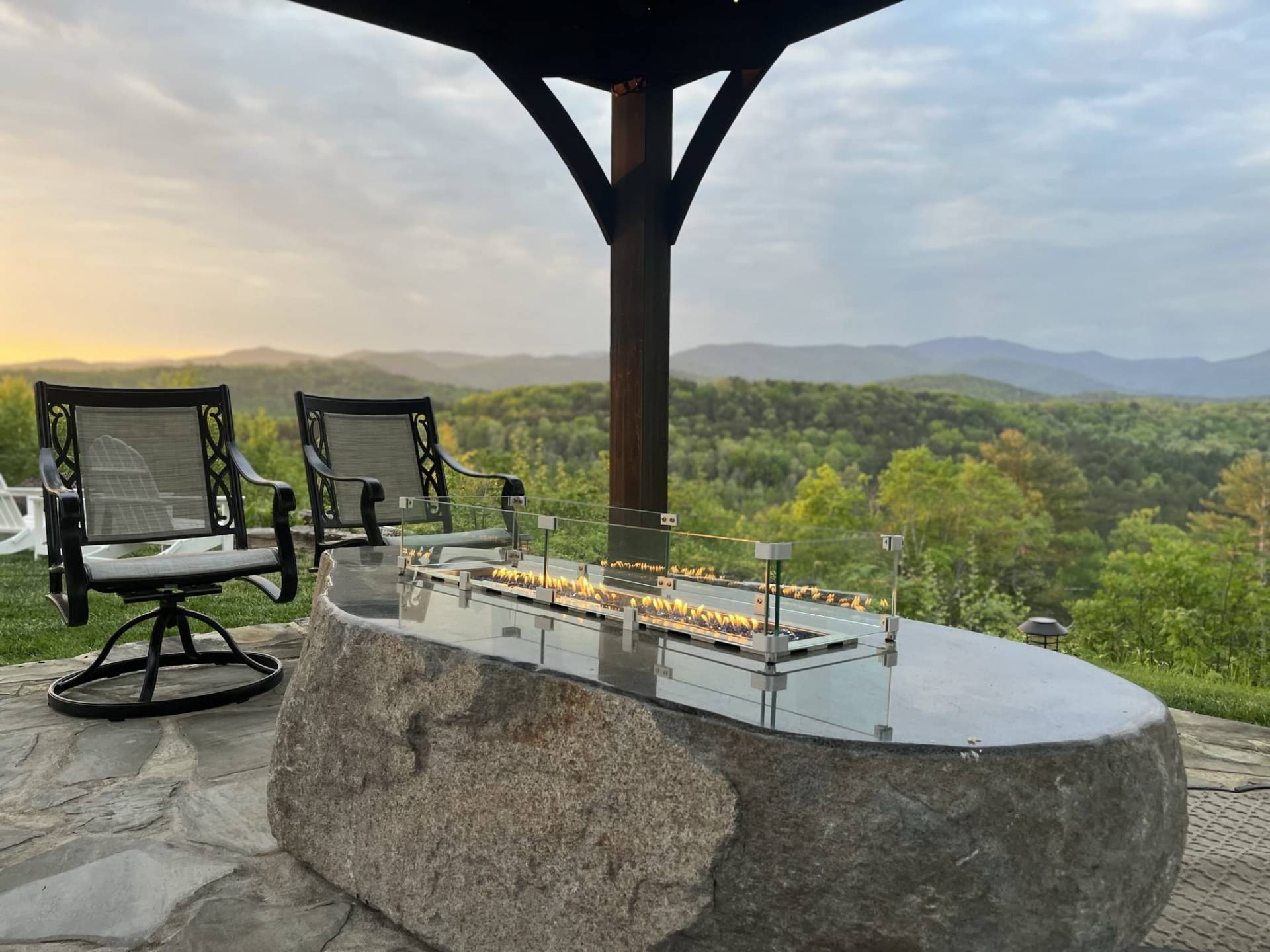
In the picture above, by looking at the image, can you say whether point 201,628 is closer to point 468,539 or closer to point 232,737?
point 232,737

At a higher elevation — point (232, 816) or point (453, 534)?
point (453, 534)

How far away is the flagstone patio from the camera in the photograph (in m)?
1.70

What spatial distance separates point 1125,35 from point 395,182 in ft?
35.2

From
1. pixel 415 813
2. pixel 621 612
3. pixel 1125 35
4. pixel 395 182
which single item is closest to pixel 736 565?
pixel 621 612

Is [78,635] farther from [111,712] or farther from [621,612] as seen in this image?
[621,612]

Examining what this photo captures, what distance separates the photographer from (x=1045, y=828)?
128cm

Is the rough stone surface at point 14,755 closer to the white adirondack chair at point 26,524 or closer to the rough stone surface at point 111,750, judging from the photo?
the rough stone surface at point 111,750

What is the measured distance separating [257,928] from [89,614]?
2.85m

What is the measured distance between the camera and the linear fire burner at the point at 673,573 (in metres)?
1.53

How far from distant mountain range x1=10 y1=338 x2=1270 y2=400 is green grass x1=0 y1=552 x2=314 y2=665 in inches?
338

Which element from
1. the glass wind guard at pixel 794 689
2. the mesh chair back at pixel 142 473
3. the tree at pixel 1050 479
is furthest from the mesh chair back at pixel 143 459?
the tree at pixel 1050 479

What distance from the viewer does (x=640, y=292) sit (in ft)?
11.7

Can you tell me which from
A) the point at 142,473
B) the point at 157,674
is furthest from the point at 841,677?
the point at 142,473

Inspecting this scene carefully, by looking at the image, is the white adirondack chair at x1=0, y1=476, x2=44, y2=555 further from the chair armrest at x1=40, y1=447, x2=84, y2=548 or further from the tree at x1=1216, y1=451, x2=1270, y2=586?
the tree at x1=1216, y1=451, x2=1270, y2=586
